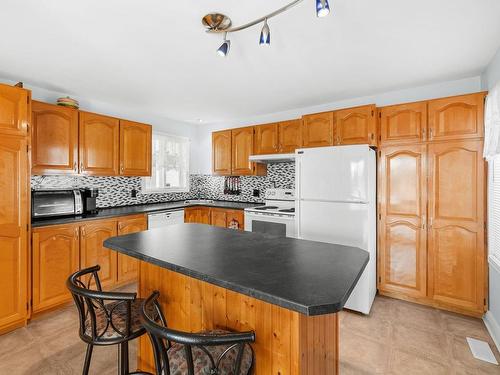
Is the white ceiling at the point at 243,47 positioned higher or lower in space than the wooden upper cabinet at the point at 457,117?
higher

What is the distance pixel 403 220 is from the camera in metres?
2.83

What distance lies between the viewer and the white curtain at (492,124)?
79.4 inches

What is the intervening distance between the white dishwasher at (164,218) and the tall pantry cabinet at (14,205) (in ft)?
4.50

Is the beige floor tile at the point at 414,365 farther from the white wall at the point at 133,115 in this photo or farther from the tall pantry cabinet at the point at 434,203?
the white wall at the point at 133,115

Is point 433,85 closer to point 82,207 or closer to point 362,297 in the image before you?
point 362,297

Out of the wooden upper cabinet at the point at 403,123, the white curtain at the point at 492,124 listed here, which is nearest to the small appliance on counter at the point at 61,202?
the wooden upper cabinet at the point at 403,123

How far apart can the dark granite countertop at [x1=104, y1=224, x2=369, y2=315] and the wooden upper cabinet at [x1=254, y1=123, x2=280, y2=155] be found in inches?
85.7

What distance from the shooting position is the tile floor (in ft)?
6.12

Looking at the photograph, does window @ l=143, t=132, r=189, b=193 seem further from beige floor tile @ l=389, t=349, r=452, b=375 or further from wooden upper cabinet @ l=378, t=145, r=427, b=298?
beige floor tile @ l=389, t=349, r=452, b=375

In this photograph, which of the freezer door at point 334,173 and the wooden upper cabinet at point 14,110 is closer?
the wooden upper cabinet at point 14,110

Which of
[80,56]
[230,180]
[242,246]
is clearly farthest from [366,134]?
[80,56]

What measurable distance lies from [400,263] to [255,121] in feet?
9.55

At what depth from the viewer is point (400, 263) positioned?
2850mm

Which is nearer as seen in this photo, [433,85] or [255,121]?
[433,85]
